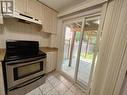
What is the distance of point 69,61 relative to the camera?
3033 mm

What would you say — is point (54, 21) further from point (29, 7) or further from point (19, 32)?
point (19, 32)

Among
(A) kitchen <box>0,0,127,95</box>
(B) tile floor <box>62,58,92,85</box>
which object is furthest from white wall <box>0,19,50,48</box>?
(B) tile floor <box>62,58,92,85</box>

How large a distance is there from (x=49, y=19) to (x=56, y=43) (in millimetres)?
905

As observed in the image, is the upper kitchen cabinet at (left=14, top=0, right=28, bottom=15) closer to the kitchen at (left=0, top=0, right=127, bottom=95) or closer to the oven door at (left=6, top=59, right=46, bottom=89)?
the kitchen at (left=0, top=0, right=127, bottom=95)

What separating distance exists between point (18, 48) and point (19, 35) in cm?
46

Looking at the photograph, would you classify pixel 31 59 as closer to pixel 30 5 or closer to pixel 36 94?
pixel 36 94

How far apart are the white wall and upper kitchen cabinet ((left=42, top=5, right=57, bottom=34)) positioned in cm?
34

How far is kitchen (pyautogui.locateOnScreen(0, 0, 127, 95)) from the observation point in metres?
1.13

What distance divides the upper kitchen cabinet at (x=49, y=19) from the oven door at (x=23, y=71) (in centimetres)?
112

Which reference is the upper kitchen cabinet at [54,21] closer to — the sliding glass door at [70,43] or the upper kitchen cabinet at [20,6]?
the sliding glass door at [70,43]

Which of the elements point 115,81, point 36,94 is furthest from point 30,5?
point 115,81

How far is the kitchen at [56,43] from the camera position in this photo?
3.72 feet

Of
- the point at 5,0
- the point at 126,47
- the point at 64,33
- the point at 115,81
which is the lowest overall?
the point at 115,81

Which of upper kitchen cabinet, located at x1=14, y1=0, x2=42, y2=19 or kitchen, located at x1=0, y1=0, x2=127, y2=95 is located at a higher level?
upper kitchen cabinet, located at x1=14, y1=0, x2=42, y2=19
